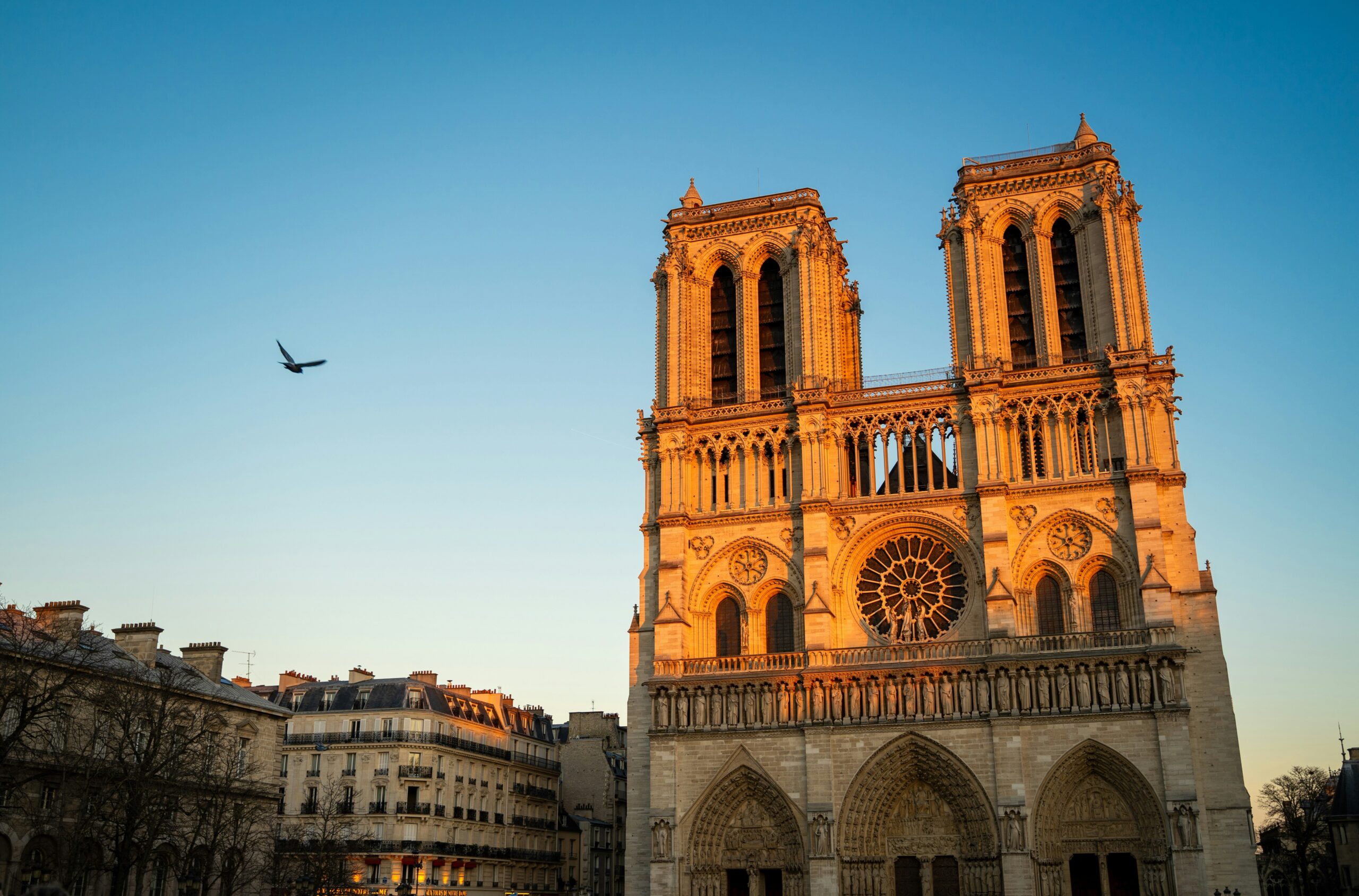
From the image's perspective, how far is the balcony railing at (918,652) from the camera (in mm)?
34469

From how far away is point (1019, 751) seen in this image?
34188 millimetres

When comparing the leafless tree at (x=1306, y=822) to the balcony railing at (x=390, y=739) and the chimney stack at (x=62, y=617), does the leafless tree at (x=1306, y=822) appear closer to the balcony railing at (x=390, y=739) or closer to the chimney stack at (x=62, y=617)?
the balcony railing at (x=390, y=739)

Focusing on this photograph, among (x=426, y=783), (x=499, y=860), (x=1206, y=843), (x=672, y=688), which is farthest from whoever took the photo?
(x=499, y=860)

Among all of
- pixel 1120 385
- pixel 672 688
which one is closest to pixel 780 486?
pixel 672 688

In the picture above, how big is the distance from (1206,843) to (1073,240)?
18465mm

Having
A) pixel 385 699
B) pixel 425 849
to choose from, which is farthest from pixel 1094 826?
pixel 385 699

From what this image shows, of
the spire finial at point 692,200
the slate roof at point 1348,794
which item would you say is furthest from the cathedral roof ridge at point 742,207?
the slate roof at point 1348,794

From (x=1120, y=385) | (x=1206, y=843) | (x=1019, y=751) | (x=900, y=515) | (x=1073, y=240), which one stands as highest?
(x=1073, y=240)

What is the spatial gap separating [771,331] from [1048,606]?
13.0 metres

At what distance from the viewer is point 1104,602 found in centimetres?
3638

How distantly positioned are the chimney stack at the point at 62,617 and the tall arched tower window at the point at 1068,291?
95.0 feet

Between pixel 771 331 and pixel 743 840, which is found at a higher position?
pixel 771 331

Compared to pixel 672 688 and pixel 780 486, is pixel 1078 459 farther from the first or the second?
pixel 672 688

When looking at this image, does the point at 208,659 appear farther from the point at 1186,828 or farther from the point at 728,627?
the point at 1186,828
